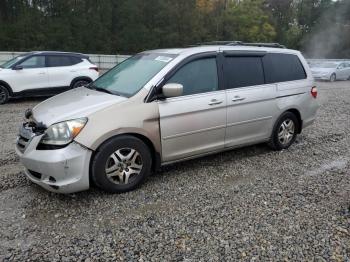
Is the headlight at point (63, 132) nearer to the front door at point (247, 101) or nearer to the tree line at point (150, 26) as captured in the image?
the front door at point (247, 101)

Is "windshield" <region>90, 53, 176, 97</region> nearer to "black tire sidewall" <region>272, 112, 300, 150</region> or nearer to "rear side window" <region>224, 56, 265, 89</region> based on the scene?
"rear side window" <region>224, 56, 265, 89</region>

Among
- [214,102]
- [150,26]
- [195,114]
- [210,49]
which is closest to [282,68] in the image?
[210,49]

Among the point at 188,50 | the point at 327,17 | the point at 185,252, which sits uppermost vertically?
the point at 327,17

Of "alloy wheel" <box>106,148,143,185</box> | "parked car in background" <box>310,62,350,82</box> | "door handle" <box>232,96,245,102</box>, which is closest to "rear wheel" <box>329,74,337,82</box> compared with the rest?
"parked car in background" <box>310,62,350,82</box>

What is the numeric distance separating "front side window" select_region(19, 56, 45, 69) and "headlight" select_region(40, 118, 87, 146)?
23.2 feet

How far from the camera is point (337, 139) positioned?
6.75 m

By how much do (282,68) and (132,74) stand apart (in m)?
2.51

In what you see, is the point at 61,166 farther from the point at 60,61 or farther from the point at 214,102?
the point at 60,61

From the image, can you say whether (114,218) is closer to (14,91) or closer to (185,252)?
(185,252)

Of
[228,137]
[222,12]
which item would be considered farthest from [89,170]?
[222,12]

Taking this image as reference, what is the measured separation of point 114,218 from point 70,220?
→ 0.45 metres

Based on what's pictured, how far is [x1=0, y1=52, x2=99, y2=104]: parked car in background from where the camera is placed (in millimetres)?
9828

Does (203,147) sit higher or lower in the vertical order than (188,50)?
lower

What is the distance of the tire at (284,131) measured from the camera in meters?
5.70
